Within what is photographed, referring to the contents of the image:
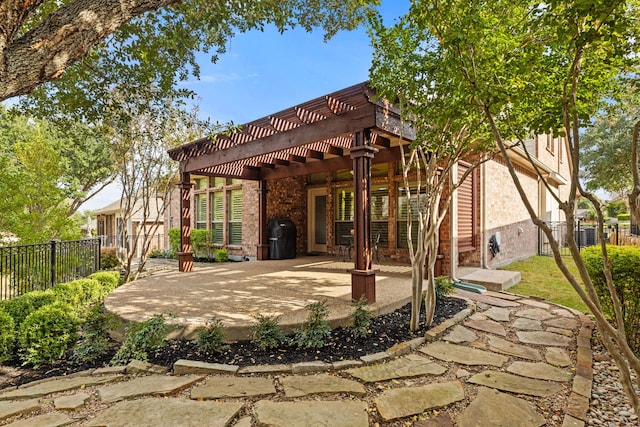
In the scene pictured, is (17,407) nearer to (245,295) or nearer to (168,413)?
(168,413)

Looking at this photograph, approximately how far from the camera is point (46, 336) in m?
3.20

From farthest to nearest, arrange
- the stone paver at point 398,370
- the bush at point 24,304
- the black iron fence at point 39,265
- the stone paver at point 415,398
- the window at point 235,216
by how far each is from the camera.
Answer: the window at point 235,216, the black iron fence at point 39,265, the bush at point 24,304, the stone paver at point 398,370, the stone paver at point 415,398

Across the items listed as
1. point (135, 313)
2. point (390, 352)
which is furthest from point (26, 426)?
point (390, 352)

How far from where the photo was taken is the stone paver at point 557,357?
2.89m

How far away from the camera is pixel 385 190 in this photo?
8.28 meters

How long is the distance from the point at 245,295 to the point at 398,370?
281cm

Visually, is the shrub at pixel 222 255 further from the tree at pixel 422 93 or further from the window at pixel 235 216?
the tree at pixel 422 93

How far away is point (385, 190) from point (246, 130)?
3.98 m

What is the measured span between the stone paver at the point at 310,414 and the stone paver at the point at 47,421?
1182 millimetres

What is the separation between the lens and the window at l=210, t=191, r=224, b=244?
37.4 ft

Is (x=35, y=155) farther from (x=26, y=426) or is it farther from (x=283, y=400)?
(x=283, y=400)

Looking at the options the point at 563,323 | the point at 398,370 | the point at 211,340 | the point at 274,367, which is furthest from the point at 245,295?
the point at 563,323

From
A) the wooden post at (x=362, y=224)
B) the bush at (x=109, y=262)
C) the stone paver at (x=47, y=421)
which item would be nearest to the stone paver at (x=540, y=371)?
the wooden post at (x=362, y=224)

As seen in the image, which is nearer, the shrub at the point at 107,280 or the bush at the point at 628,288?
the bush at the point at 628,288
